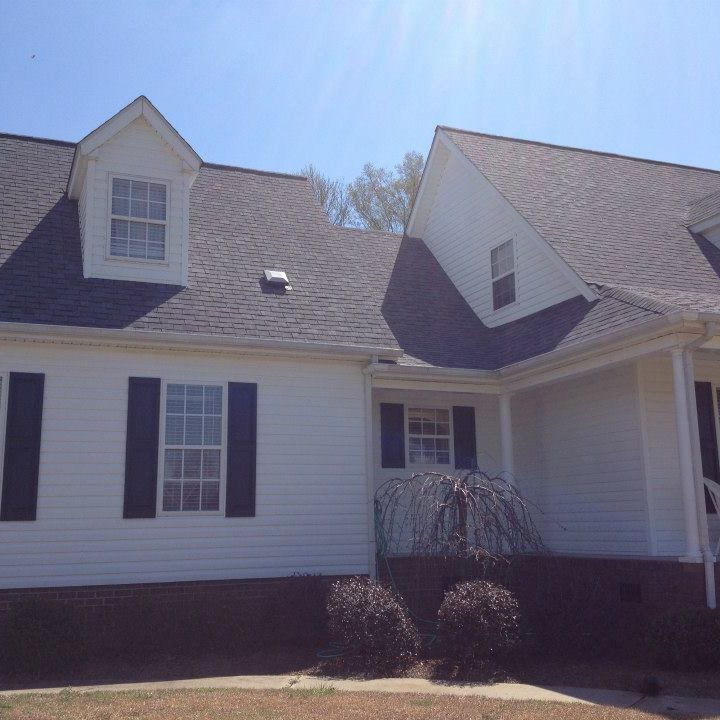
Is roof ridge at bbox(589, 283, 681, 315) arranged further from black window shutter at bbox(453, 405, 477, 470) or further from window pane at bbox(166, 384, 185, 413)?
window pane at bbox(166, 384, 185, 413)

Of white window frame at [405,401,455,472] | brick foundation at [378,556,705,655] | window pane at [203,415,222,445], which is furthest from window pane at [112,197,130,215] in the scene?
brick foundation at [378,556,705,655]

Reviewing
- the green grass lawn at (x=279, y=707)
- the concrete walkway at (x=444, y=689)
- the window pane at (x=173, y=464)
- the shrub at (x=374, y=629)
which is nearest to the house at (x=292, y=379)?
the window pane at (x=173, y=464)

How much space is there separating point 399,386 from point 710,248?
255 inches

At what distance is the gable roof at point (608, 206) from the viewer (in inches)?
547

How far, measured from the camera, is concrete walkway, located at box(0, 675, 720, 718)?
782 centimetres

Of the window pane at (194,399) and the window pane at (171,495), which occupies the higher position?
the window pane at (194,399)

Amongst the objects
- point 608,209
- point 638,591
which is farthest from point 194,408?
point 608,209

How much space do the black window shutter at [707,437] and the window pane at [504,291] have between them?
12.2 feet

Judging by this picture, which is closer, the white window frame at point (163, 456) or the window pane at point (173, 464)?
the white window frame at point (163, 456)

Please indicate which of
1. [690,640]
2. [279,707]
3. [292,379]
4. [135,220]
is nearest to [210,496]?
[292,379]

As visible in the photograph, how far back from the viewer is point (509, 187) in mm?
15781

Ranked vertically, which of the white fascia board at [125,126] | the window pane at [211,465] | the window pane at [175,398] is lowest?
the window pane at [211,465]

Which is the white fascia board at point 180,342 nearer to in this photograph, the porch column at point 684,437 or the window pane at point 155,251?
the window pane at point 155,251

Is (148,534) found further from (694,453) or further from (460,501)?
(694,453)
